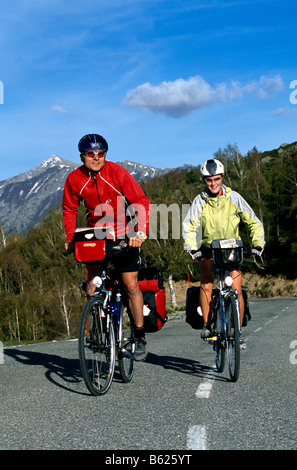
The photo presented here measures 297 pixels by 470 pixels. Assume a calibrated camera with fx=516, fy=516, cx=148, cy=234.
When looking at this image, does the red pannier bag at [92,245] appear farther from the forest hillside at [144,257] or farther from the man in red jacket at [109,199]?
the forest hillside at [144,257]

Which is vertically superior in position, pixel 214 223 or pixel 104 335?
pixel 214 223

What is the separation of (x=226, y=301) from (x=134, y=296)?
3.33 ft

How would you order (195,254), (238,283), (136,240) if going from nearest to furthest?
(136,240), (195,254), (238,283)

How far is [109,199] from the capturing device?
5184mm

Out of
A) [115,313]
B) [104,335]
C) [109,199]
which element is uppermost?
[109,199]

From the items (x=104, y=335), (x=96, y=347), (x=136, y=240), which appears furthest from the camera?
(x=136, y=240)

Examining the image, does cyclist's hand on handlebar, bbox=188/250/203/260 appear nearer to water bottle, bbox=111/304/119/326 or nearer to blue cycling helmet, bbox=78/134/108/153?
water bottle, bbox=111/304/119/326

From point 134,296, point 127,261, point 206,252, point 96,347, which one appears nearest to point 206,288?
point 206,252

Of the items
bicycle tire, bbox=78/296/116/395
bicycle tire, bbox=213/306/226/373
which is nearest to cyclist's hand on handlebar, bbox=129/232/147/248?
bicycle tire, bbox=78/296/116/395

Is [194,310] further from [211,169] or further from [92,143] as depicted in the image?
[92,143]

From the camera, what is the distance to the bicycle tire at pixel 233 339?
16.8 feet

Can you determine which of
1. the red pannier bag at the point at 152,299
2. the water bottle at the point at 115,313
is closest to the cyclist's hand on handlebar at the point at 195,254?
the red pannier bag at the point at 152,299
